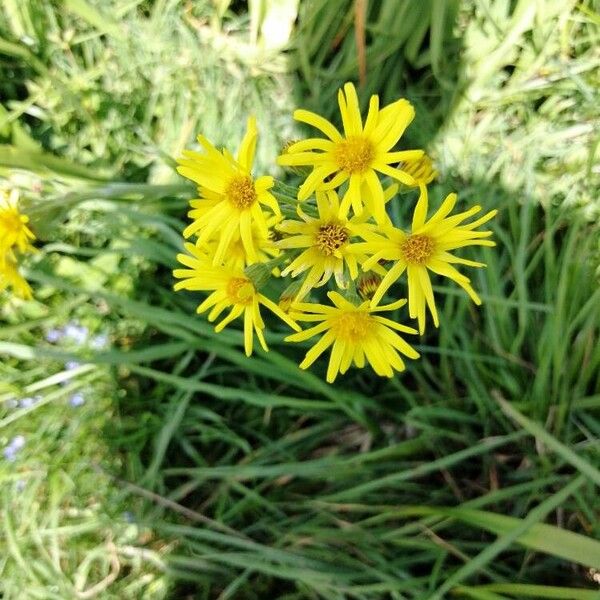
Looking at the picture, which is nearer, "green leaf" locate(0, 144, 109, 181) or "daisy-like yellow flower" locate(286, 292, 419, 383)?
"daisy-like yellow flower" locate(286, 292, 419, 383)

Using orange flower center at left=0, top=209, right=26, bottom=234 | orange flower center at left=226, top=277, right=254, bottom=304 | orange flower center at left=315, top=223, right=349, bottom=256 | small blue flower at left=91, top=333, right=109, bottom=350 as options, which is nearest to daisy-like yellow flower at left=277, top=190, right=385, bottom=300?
orange flower center at left=315, top=223, right=349, bottom=256

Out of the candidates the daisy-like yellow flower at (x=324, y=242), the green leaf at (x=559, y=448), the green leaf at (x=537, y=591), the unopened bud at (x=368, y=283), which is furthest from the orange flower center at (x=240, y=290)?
the green leaf at (x=537, y=591)

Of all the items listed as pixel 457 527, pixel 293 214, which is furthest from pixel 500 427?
pixel 293 214

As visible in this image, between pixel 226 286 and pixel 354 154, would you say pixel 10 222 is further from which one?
pixel 354 154

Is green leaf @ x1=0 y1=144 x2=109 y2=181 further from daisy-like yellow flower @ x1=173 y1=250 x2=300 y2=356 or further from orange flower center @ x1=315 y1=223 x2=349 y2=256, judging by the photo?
orange flower center @ x1=315 y1=223 x2=349 y2=256

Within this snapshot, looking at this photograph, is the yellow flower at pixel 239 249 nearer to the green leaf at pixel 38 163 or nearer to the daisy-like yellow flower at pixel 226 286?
the daisy-like yellow flower at pixel 226 286
